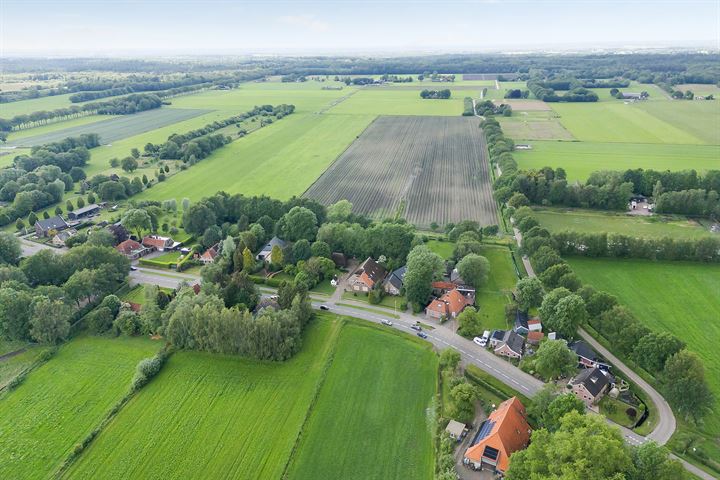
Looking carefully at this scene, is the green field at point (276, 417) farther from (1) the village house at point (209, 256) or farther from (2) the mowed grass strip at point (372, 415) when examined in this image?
(1) the village house at point (209, 256)

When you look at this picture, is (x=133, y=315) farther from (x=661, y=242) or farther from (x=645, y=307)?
(x=661, y=242)

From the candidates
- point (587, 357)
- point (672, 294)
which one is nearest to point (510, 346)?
point (587, 357)

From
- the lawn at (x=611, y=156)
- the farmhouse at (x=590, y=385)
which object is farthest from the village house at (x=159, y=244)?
the lawn at (x=611, y=156)

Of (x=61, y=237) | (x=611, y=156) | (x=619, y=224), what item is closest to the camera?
(x=61, y=237)

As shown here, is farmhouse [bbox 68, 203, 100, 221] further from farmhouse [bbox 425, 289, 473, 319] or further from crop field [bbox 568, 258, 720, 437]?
crop field [bbox 568, 258, 720, 437]

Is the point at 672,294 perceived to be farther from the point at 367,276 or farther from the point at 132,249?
the point at 132,249

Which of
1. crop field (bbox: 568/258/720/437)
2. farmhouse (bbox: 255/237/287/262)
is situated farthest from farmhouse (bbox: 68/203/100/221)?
crop field (bbox: 568/258/720/437)

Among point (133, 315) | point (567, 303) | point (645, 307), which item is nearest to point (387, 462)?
point (567, 303)
